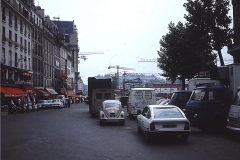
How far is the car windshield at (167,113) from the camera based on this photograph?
1352cm

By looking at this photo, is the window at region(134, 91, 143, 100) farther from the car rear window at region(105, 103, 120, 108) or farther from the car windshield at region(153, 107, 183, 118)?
the car windshield at region(153, 107, 183, 118)

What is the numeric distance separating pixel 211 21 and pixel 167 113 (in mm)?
19800

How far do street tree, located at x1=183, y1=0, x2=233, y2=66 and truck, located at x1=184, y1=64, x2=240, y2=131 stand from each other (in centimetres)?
1522

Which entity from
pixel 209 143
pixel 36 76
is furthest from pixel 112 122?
pixel 36 76

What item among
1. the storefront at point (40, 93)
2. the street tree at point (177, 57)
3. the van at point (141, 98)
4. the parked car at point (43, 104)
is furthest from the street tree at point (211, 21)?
the storefront at point (40, 93)

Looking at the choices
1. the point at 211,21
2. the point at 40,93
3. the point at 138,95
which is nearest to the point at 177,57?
the point at 211,21

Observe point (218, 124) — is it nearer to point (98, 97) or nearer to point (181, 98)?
point (181, 98)

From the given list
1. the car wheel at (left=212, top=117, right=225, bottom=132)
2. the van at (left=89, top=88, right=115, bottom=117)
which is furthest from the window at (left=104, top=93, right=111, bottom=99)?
the car wheel at (left=212, top=117, right=225, bottom=132)

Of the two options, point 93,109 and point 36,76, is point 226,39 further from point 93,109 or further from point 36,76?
point 36,76

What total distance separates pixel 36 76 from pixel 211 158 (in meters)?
57.8

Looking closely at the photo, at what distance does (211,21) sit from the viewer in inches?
1228

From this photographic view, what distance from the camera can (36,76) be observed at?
64688 mm

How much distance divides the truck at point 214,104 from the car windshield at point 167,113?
8.67ft

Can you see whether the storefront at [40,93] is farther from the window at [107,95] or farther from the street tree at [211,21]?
the street tree at [211,21]
